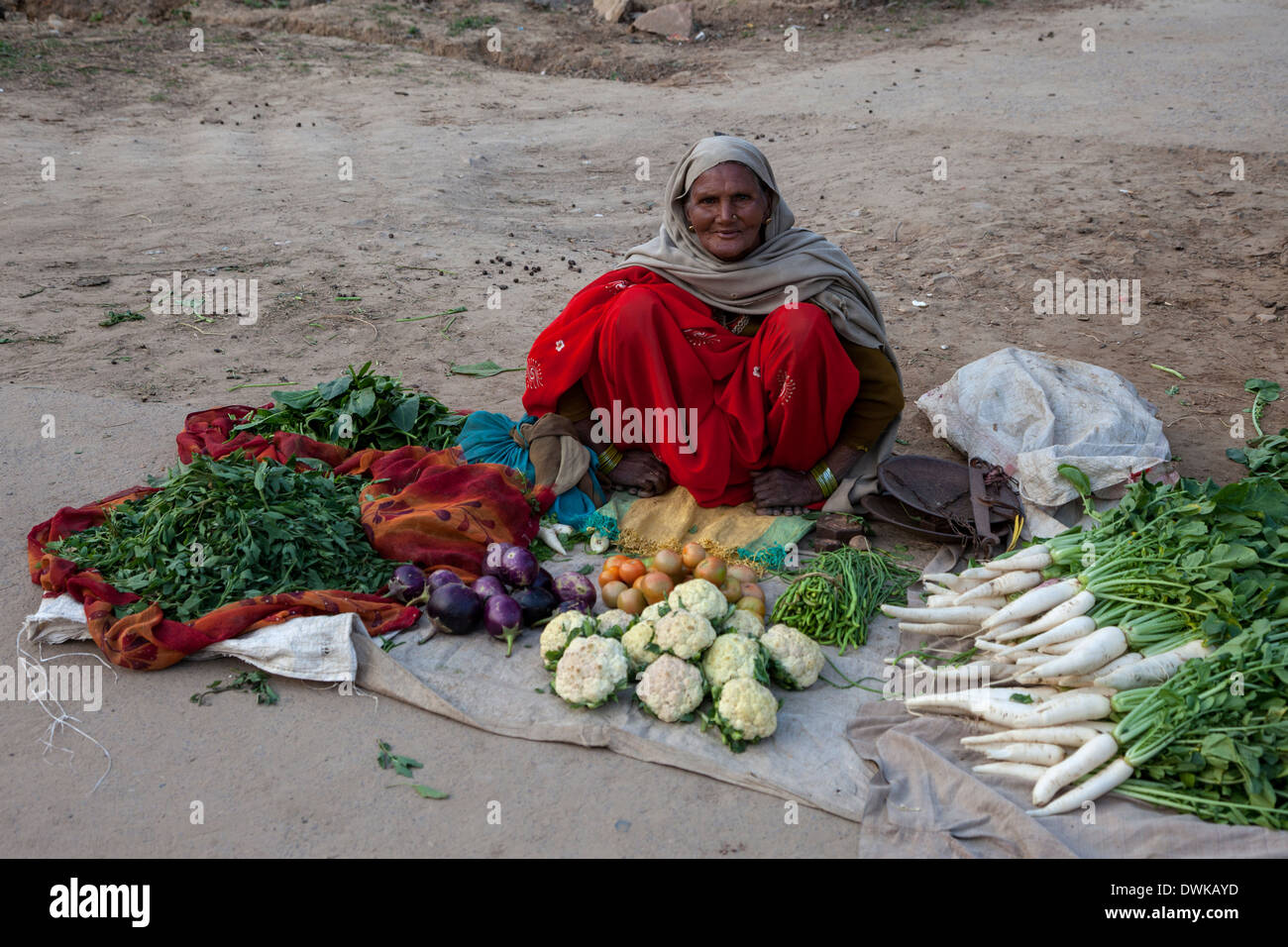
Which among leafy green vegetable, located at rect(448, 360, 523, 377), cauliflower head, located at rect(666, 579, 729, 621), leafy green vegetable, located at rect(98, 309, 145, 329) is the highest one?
leafy green vegetable, located at rect(98, 309, 145, 329)

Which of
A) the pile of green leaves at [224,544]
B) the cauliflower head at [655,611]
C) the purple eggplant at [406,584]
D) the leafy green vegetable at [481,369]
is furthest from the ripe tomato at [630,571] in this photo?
the leafy green vegetable at [481,369]

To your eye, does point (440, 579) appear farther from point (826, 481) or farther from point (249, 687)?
point (826, 481)

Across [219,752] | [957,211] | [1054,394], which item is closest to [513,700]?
[219,752]

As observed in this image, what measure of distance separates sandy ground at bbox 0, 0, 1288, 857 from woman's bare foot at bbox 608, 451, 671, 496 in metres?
1.02

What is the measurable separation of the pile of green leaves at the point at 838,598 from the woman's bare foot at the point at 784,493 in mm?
522

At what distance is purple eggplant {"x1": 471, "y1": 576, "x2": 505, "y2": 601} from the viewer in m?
3.29

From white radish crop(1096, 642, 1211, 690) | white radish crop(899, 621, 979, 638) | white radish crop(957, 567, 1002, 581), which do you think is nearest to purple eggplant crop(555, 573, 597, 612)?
white radish crop(899, 621, 979, 638)

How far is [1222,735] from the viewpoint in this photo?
247 centimetres

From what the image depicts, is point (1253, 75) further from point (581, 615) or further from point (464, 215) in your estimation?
point (581, 615)

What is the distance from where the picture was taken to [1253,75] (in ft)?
32.4

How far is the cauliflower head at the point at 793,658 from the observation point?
2971mm

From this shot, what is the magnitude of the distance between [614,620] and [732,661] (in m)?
0.46

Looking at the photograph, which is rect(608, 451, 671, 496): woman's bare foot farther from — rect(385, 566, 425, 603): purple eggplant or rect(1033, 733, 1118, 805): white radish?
rect(1033, 733, 1118, 805): white radish

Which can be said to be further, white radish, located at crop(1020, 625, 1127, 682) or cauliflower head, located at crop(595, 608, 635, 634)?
cauliflower head, located at crop(595, 608, 635, 634)
